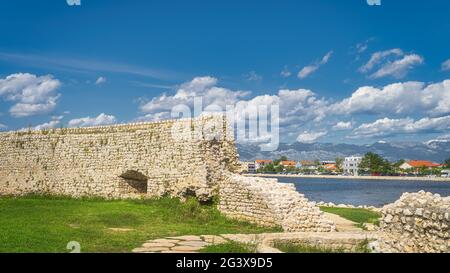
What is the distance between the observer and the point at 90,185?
67.1 feet

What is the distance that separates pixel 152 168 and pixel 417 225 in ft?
36.6

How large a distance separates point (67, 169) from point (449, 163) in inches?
5706

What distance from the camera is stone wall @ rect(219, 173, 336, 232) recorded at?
12984 mm

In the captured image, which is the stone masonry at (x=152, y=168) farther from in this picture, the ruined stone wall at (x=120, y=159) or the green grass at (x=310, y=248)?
the green grass at (x=310, y=248)

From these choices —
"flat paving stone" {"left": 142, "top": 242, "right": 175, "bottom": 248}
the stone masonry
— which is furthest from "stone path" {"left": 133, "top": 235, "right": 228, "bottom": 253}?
the stone masonry

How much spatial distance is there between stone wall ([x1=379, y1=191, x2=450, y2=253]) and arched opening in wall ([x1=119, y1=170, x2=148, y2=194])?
1151 cm

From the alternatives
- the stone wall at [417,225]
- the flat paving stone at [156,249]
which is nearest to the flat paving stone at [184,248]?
the flat paving stone at [156,249]

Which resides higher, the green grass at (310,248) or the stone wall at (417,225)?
the stone wall at (417,225)

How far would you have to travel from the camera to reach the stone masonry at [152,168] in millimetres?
13586

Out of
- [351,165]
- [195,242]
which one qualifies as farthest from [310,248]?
[351,165]

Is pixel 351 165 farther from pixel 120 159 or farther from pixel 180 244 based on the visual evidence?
pixel 180 244

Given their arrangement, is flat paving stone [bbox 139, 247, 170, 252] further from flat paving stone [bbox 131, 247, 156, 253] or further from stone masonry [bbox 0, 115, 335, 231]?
stone masonry [bbox 0, 115, 335, 231]

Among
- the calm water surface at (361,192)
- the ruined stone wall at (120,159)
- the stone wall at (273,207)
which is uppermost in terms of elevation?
the ruined stone wall at (120,159)

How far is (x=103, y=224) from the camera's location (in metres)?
12.9
